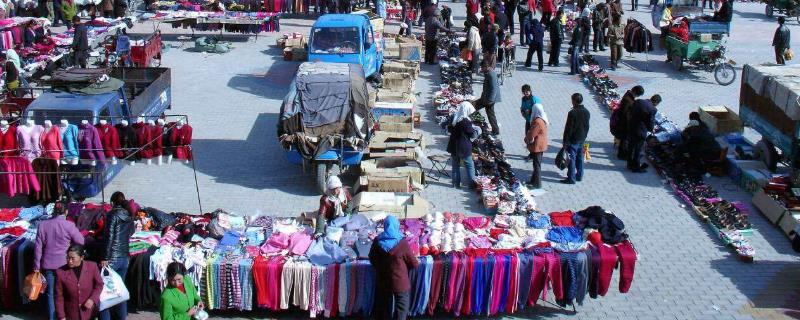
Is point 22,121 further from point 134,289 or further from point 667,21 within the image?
point 667,21

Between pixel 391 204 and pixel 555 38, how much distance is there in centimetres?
1308

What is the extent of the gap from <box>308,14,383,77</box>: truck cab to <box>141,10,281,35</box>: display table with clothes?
6.25m

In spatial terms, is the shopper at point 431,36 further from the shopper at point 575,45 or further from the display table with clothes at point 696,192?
the display table with clothes at point 696,192

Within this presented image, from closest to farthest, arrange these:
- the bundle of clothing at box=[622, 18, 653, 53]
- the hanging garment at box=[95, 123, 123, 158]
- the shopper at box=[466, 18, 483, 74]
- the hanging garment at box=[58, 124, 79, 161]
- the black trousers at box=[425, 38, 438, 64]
Answer: 1. the hanging garment at box=[58, 124, 79, 161]
2. the hanging garment at box=[95, 123, 123, 158]
3. the shopper at box=[466, 18, 483, 74]
4. the black trousers at box=[425, 38, 438, 64]
5. the bundle of clothing at box=[622, 18, 653, 53]

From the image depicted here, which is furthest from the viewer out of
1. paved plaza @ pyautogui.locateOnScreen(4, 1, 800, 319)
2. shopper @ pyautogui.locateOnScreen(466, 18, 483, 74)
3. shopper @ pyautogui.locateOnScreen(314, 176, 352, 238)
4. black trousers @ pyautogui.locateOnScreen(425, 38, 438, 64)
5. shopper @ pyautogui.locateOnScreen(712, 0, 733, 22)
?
black trousers @ pyautogui.locateOnScreen(425, 38, 438, 64)

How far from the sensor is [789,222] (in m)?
13.0

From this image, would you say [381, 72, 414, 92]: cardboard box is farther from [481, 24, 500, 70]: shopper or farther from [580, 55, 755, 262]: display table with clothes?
[580, 55, 755, 262]: display table with clothes

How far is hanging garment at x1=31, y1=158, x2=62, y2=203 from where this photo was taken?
516 inches

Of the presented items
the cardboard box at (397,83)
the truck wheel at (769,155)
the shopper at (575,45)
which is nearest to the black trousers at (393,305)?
the truck wheel at (769,155)

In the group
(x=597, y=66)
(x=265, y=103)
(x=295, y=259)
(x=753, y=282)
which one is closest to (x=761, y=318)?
(x=753, y=282)

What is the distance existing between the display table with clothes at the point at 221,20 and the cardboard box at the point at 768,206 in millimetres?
17387

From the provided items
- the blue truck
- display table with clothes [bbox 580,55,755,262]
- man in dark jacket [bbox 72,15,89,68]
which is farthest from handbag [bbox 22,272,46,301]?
man in dark jacket [bbox 72,15,89,68]

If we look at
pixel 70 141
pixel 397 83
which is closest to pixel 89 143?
pixel 70 141

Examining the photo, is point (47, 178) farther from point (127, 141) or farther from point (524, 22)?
point (524, 22)
